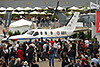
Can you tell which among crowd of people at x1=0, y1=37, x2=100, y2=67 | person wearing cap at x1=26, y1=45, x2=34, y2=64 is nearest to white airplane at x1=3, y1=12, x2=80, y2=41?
crowd of people at x1=0, y1=37, x2=100, y2=67

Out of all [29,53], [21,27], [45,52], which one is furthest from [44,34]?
[29,53]

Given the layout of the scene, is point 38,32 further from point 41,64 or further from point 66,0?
point 66,0

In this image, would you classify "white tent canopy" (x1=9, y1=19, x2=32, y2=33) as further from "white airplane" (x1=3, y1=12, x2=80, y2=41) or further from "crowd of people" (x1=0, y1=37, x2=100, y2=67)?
"crowd of people" (x1=0, y1=37, x2=100, y2=67)

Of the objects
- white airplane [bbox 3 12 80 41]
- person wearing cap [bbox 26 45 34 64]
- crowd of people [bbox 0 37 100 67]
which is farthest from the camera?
white airplane [bbox 3 12 80 41]

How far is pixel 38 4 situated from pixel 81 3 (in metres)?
9.99

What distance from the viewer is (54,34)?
74.6ft

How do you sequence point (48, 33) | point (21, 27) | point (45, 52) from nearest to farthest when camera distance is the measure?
1. point (45, 52)
2. point (48, 33)
3. point (21, 27)

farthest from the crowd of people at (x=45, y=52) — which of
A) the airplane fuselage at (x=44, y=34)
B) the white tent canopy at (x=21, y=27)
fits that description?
the white tent canopy at (x=21, y=27)

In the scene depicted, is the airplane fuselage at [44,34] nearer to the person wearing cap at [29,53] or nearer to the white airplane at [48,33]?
the white airplane at [48,33]

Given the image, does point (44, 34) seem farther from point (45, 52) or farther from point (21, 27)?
point (21, 27)

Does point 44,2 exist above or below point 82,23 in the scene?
above

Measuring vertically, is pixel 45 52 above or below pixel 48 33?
below

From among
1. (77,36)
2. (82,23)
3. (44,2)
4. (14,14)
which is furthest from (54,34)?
(44,2)

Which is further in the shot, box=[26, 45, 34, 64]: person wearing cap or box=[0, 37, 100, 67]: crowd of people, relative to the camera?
box=[26, 45, 34, 64]: person wearing cap
